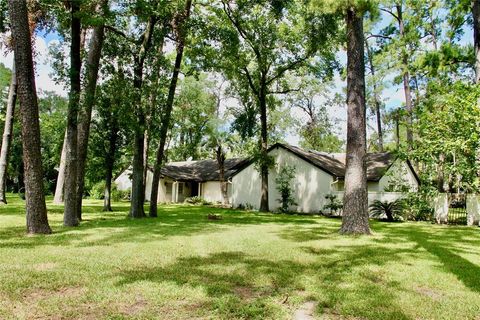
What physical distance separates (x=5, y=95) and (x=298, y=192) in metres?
33.8

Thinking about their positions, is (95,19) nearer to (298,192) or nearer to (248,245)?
(248,245)

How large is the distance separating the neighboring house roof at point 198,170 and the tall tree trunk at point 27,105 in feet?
77.3

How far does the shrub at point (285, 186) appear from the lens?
24.1 metres

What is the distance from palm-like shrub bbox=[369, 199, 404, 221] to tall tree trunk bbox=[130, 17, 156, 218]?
37.9ft

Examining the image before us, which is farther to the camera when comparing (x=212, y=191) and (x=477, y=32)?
(x=212, y=191)

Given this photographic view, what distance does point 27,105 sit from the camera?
899 centimetres

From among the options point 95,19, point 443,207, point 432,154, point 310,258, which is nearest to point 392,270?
point 310,258

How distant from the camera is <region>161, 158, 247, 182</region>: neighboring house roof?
3406cm

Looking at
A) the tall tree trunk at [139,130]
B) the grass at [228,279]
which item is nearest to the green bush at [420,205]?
the grass at [228,279]

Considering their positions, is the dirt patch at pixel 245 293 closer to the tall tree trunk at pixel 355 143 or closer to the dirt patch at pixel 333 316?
the dirt patch at pixel 333 316

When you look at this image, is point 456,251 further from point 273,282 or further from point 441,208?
point 441,208

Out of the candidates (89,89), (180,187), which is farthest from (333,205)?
(180,187)

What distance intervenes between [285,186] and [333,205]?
4.17 m

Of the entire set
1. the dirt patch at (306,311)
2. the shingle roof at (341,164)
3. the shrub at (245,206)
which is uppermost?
the shingle roof at (341,164)
